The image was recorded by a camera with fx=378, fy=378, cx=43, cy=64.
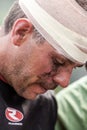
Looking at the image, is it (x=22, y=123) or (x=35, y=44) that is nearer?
(x=35, y=44)

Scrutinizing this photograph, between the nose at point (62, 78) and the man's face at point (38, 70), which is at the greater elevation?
the man's face at point (38, 70)

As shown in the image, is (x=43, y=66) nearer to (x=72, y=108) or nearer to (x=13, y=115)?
(x=13, y=115)

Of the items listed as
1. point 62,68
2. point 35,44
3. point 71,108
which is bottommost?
point 71,108

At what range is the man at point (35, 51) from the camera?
47.9 inches

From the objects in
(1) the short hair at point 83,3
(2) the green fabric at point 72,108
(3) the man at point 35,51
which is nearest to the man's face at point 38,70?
(3) the man at point 35,51

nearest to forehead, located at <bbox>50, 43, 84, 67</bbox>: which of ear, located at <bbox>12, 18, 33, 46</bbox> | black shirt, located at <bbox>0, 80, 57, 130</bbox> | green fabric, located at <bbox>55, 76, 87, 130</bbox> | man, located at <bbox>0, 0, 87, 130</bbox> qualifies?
man, located at <bbox>0, 0, 87, 130</bbox>

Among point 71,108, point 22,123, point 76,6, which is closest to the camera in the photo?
point 76,6

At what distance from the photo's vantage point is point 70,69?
50.2 inches

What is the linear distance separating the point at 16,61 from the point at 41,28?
0.14 meters

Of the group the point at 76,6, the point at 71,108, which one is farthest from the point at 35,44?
the point at 71,108

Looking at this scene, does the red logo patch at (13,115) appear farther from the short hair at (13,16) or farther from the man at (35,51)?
the short hair at (13,16)

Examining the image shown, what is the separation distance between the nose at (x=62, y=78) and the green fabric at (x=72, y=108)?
0.36 metres

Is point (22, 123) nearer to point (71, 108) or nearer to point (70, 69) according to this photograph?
point (70, 69)

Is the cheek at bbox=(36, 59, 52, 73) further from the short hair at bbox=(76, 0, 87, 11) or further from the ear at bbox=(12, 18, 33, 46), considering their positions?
the short hair at bbox=(76, 0, 87, 11)
